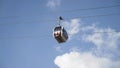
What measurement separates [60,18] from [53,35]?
1.64 metres

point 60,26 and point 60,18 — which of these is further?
point 60,26

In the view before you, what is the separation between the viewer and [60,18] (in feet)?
59.5

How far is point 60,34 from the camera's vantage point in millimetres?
19062

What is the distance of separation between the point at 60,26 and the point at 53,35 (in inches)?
34.9

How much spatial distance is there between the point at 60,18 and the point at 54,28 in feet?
5.63

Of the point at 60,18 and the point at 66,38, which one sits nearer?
the point at 60,18

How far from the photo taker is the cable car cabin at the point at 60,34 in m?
18.8

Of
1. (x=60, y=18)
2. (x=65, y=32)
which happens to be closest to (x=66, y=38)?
(x=65, y=32)

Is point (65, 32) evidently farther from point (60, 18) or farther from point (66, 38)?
point (60, 18)

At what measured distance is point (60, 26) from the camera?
19.4 m

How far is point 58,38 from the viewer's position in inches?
744

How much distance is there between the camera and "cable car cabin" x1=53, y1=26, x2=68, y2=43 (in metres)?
18.8

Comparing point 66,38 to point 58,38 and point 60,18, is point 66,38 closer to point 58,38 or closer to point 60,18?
point 58,38
